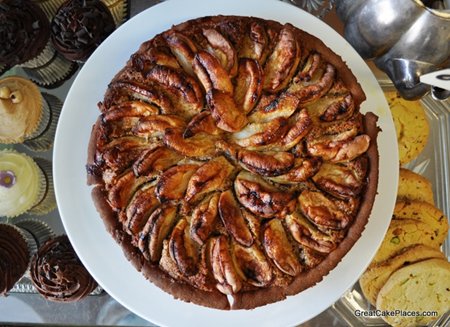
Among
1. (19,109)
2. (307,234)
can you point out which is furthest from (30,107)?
(307,234)

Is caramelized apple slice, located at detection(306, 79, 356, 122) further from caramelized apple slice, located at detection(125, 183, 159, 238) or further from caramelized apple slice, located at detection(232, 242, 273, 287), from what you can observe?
caramelized apple slice, located at detection(125, 183, 159, 238)

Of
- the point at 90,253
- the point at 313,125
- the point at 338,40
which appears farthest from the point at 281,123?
the point at 90,253

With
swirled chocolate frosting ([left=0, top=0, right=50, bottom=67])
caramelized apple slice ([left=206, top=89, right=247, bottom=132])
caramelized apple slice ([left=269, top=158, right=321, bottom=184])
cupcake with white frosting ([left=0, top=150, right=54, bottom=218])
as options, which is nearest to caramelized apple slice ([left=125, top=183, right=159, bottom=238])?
caramelized apple slice ([left=206, top=89, right=247, bottom=132])

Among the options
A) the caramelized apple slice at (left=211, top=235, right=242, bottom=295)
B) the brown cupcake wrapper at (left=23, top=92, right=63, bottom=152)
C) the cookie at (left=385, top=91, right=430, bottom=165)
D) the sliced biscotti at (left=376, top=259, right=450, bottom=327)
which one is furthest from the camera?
the brown cupcake wrapper at (left=23, top=92, right=63, bottom=152)

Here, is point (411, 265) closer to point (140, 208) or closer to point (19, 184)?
point (140, 208)

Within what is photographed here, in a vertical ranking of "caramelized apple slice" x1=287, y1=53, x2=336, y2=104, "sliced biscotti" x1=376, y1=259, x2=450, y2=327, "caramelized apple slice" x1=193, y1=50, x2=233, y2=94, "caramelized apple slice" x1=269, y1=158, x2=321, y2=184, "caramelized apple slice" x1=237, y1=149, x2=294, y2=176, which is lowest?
"sliced biscotti" x1=376, y1=259, x2=450, y2=327

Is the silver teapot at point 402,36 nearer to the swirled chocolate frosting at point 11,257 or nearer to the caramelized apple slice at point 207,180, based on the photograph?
the caramelized apple slice at point 207,180
